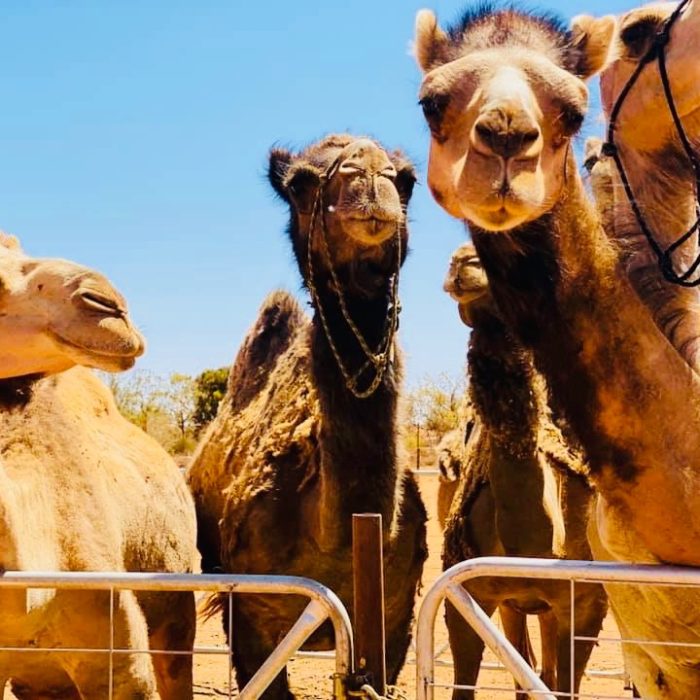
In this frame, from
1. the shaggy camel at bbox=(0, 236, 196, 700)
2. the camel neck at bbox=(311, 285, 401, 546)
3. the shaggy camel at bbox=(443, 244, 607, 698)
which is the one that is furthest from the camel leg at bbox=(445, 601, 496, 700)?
the shaggy camel at bbox=(0, 236, 196, 700)

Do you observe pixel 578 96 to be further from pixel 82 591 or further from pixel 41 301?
pixel 82 591

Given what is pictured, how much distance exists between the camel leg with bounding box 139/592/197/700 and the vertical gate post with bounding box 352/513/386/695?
2.15m

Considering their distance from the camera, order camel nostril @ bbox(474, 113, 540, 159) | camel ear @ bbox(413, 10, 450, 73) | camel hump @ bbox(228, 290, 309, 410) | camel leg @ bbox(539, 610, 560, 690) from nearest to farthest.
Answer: camel nostril @ bbox(474, 113, 540, 159) → camel ear @ bbox(413, 10, 450, 73) → camel leg @ bbox(539, 610, 560, 690) → camel hump @ bbox(228, 290, 309, 410)

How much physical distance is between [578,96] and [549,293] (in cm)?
51

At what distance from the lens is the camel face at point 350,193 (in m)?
4.43

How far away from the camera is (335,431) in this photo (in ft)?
15.1

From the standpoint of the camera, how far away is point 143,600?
4.88 m

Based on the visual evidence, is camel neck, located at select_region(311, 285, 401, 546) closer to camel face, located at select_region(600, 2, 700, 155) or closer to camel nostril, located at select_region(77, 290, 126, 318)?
camel nostril, located at select_region(77, 290, 126, 318)

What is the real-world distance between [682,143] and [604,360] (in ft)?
2.25

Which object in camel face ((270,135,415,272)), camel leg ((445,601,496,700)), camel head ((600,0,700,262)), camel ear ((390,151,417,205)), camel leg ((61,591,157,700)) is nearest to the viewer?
camel head ((600,0,700,262))

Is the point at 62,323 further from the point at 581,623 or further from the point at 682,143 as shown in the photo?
the point at 581,623

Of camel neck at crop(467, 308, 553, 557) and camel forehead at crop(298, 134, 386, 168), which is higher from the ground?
camel forehead at crop(298, 134, 386, 168)

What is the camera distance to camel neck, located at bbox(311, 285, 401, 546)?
4566 millimetres

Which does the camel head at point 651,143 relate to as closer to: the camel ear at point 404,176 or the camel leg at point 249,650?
the camel ear at point 404,176
